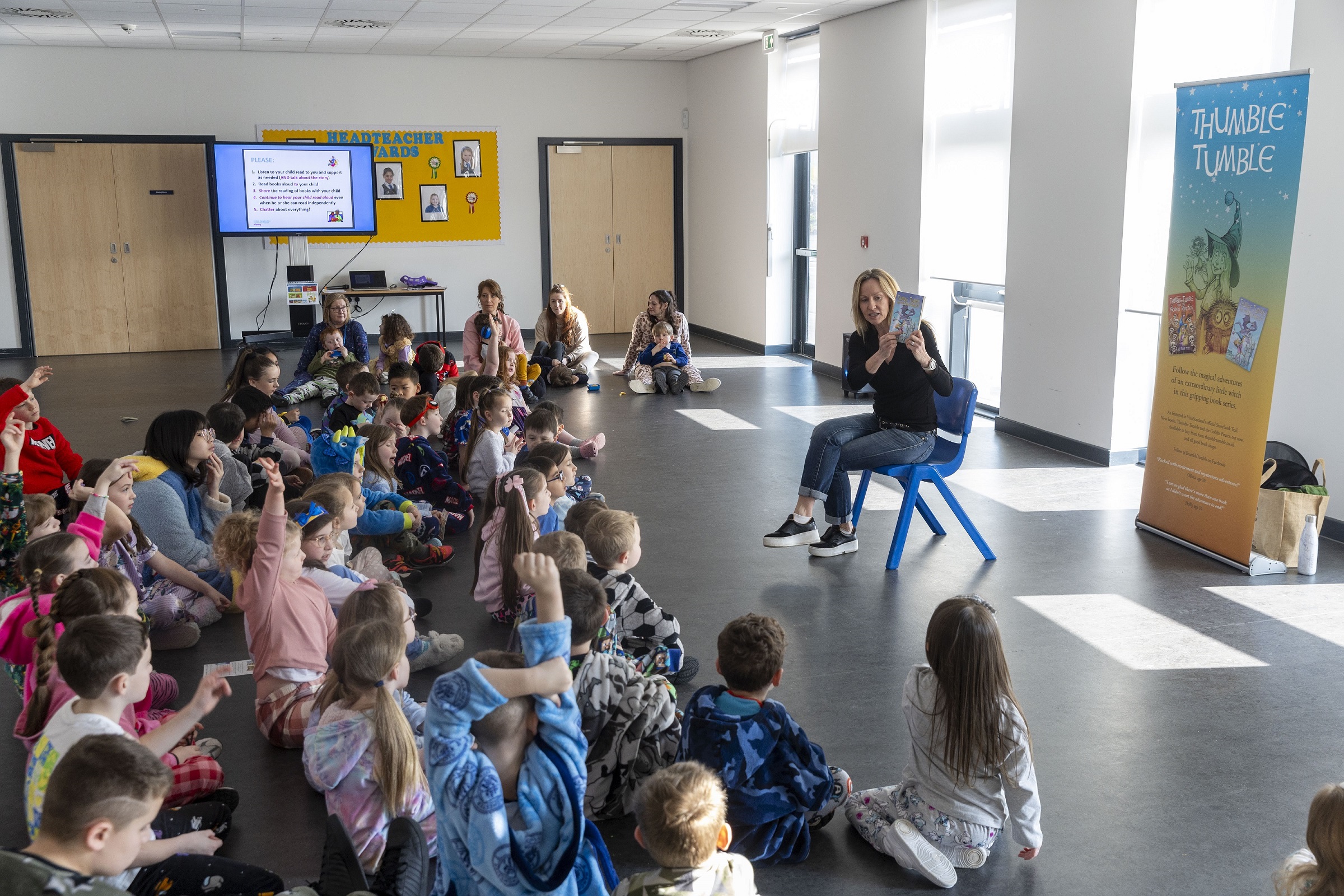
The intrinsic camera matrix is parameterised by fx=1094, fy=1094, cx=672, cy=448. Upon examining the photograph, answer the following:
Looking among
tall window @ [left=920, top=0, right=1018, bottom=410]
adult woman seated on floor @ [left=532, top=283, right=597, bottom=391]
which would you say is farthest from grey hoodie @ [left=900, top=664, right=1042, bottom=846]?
adult woman seated on floor @ [left=532, top=283, right=597, bottom=391]

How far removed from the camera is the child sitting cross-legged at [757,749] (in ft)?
8.71

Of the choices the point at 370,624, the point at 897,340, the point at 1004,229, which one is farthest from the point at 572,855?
the point at 1004,229

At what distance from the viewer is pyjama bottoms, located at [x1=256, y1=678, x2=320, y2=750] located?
3363 millimetres

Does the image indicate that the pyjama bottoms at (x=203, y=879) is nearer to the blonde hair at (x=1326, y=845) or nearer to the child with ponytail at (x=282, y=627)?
the child with ponytail at (x=282, y=627)

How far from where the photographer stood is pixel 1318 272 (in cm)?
550

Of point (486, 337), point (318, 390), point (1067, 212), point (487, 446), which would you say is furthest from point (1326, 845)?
point (318, 390)

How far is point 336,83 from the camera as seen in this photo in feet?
42.7

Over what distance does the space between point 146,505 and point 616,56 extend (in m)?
10.5

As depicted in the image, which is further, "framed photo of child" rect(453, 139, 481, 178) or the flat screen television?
"framed photo of child" rect(453, 139, 481, 178)

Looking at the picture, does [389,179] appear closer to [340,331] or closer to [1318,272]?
[340,331]

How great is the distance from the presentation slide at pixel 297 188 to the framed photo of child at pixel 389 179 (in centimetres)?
64

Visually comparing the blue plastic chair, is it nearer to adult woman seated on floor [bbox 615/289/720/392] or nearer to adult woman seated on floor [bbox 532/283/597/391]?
adult woman seated on floor [bbox 615/289/720/392]

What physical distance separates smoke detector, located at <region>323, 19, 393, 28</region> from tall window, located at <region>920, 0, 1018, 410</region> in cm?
530

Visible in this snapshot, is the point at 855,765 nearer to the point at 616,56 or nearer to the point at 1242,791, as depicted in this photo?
the point at 1242,791
